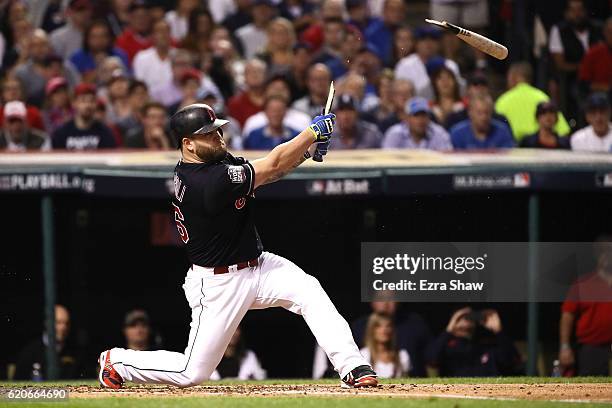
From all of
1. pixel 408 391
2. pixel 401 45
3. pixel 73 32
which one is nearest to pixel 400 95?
pixel 401 45

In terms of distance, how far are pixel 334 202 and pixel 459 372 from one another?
1.71 metres

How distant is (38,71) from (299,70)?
7.66ft

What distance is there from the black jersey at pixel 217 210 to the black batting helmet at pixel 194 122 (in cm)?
16

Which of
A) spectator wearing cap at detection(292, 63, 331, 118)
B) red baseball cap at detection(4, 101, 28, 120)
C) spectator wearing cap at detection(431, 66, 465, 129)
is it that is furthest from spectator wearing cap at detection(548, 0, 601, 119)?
red baseball cap at detection(4, 101, 28, 120)

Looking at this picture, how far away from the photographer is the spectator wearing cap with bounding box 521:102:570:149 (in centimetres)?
1040

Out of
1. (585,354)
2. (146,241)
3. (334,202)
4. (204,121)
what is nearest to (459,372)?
(585,354)

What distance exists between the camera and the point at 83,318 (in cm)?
998

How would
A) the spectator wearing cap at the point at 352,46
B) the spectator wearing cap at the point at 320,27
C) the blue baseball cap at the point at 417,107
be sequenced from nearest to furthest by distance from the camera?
the blue baseball cap at the point at 417,107 → the spectator wearing cap at the point at 352,46 → the spectator wearing cap at the point at 320,27

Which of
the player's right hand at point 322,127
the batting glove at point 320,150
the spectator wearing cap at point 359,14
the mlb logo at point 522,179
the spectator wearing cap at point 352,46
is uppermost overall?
the spectator wearing cap at point 359,14

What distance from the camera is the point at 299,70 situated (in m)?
11.9

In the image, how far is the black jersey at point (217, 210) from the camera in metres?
6.21

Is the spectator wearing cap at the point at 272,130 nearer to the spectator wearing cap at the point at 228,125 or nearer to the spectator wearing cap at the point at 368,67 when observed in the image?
the spectator wearing cap at the point at 228,125

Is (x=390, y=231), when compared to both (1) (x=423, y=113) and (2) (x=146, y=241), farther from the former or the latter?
(2) (x=146, y=241)

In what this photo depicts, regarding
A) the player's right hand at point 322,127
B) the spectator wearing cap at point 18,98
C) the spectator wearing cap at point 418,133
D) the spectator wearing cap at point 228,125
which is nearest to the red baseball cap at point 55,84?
the spectator wearing cap at point 18,98
